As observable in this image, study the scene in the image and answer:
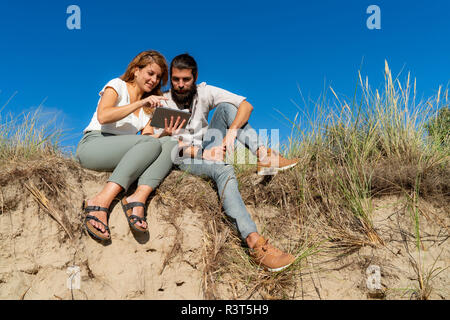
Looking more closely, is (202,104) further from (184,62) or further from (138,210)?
(138,210)

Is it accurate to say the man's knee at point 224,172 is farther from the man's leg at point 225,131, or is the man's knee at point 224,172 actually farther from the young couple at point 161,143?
the man's leg at point 225,131

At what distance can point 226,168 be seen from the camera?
108 inches

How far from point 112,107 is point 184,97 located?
867 millimetres

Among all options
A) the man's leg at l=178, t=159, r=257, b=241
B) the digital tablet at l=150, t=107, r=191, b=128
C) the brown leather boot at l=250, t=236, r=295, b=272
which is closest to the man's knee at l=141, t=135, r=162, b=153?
the digital tablet at l=150, t=107, r=191, b=128

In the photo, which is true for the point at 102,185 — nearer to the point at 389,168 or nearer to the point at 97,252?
the point at 97,252

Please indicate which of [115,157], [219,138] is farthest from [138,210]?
[219,138]

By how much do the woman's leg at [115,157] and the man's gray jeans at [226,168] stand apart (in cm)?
45

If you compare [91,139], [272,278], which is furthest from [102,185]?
[272,278]

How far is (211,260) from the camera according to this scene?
8.03 feet

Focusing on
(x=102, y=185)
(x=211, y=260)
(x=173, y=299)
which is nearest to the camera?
(x=173, y=299)

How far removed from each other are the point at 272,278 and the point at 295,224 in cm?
61

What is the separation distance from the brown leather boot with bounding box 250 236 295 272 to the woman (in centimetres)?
89

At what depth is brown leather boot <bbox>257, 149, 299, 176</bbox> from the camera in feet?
9.97

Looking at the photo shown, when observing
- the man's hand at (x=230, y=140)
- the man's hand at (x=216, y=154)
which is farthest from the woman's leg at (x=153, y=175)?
the man's hand at (x=230, y=140)
